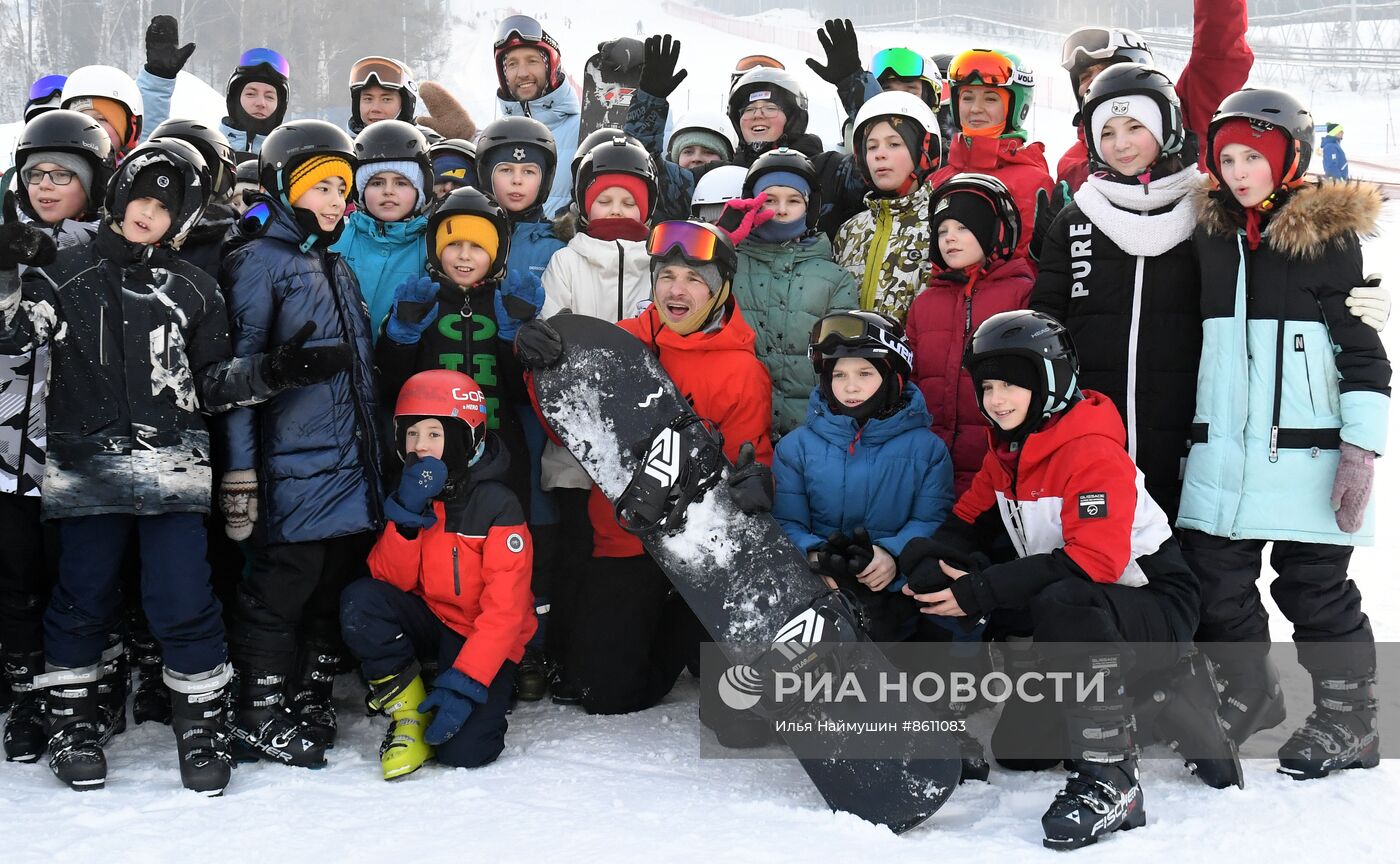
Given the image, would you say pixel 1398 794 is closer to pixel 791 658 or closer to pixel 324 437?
pixel 791 658

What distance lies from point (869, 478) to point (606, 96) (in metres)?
3.44

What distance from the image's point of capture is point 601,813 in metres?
2.86

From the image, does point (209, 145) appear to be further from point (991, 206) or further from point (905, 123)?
point (991, 206)

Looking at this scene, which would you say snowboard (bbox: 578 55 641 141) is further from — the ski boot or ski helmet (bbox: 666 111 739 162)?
the ski boot

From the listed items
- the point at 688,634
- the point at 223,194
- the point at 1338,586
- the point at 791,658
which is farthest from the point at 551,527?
the point at 1338,586

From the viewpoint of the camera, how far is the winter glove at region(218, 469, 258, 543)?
318 centimetres

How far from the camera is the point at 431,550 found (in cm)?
338

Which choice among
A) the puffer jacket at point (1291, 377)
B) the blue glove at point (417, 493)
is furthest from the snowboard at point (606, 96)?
the puffer jacket at point (1291, 377)

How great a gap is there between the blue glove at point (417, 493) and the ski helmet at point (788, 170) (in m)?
1.63

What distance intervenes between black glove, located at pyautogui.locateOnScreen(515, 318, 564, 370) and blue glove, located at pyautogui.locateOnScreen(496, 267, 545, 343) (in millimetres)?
153

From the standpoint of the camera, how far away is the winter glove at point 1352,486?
309 cm

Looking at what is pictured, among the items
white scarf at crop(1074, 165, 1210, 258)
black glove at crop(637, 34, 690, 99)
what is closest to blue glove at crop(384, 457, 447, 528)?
white scarf at crop(1074, 165, 1210, 258)

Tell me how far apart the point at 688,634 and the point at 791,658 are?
2.75ft

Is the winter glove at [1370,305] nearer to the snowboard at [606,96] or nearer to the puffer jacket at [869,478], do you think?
the puffer jacket at [869,478]
